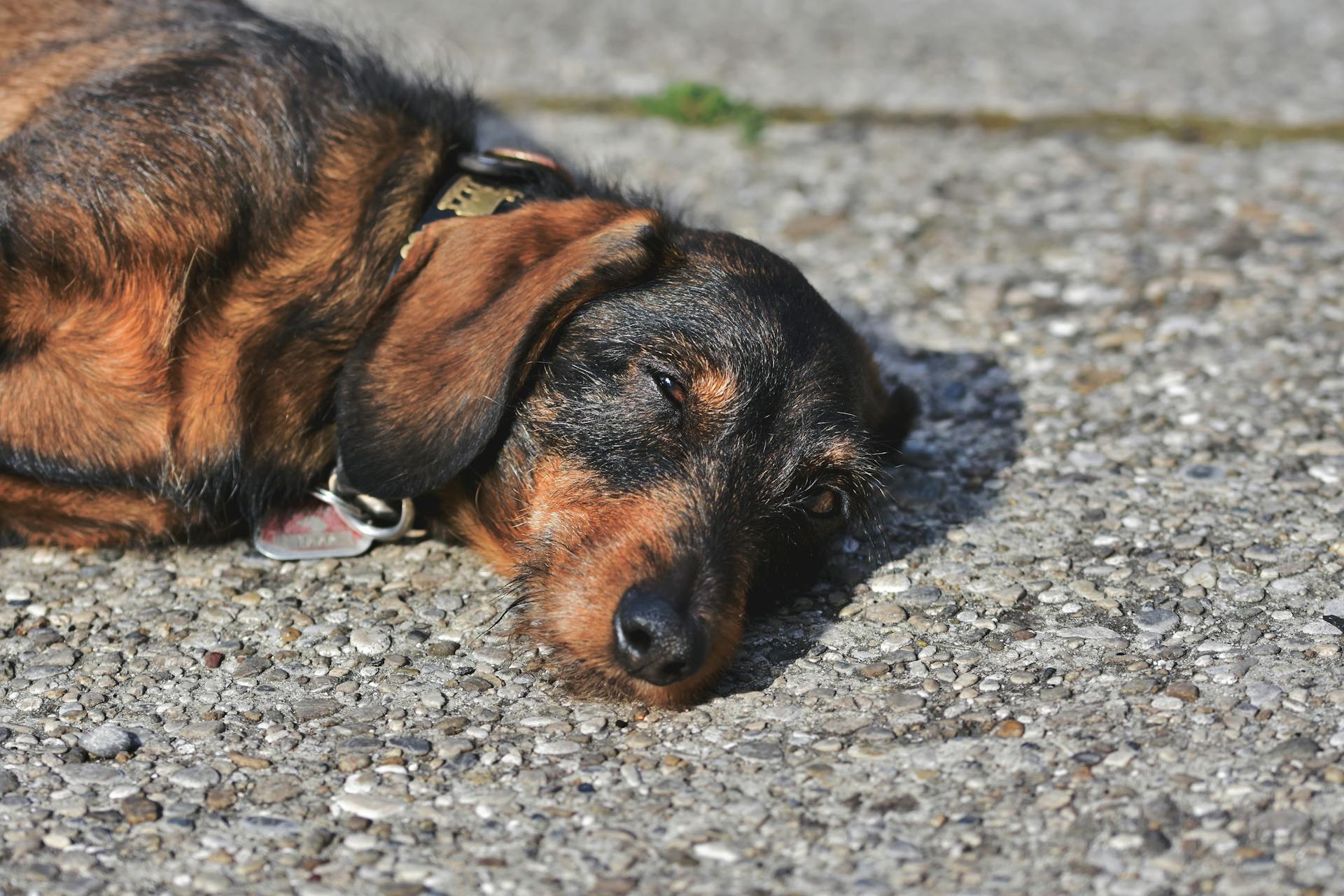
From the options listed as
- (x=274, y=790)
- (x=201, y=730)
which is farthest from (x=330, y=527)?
(x=274, y=790)

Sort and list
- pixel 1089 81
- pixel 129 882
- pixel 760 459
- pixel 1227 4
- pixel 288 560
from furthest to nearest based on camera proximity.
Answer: pixel 1227 4 < pixel 1089 81 < pixel 288 560 < pixel 760 459 < pixel 129 882

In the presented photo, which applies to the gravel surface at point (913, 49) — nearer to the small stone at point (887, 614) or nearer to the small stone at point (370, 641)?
the small stone at point (370, 641)

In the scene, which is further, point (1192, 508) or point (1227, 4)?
point (1227, 4)

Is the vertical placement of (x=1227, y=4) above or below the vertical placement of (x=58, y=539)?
above

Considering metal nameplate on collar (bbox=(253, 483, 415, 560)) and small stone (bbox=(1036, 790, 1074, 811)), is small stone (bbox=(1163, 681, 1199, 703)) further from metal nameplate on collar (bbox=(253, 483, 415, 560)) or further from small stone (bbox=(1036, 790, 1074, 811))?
metal nameplate on collar (bbox=(253, 483, 415, 560))

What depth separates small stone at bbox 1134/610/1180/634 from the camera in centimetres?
356

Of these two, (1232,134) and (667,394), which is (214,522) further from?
(1232,134)

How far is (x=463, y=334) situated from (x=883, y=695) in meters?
1.40

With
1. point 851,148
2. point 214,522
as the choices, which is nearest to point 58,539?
point 214,522

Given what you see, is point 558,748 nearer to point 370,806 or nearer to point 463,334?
point 370,806

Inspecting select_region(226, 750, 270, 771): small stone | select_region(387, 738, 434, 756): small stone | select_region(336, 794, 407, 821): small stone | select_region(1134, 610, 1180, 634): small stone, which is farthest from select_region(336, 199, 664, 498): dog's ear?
select_region(1134, 610, 1180, 634): small stone

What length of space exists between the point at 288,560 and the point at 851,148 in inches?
161

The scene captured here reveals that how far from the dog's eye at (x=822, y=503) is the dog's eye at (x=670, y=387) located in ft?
1.43

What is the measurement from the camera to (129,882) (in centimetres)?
262
